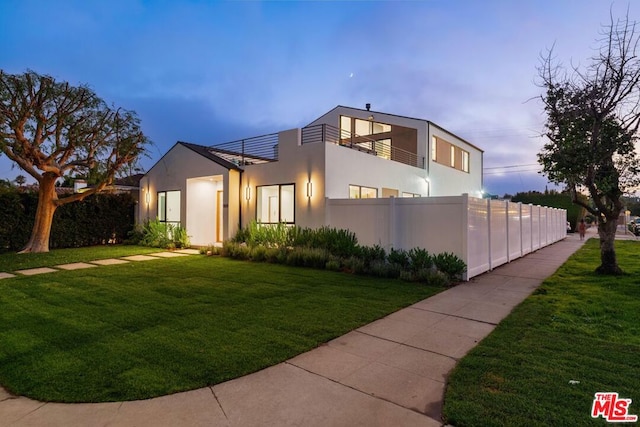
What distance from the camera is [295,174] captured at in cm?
1241

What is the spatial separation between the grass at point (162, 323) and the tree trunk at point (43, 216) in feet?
19.3

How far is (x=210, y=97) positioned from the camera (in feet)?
186

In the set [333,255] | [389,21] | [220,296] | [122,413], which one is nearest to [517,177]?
[389,21]

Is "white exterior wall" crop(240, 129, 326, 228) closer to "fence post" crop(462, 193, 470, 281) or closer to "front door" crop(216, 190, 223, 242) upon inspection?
"front door" crop(216, 190, 223, 242)

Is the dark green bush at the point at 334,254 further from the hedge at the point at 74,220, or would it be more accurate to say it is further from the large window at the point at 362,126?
the large window at the point at 362,126

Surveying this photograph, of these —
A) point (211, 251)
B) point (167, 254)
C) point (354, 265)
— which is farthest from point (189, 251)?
point (354, 265)

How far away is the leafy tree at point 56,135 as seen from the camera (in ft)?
37.6

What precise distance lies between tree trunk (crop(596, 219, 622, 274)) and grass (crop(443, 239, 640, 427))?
3.07 metres

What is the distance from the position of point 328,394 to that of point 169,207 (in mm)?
15495

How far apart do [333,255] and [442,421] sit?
7544 millimetres

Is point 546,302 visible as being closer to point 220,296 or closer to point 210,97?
point 220,296

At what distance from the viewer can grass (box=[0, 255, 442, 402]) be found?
3.26 m

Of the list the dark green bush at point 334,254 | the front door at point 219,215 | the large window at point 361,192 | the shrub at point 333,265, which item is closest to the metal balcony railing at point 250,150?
the front door at point 219,215

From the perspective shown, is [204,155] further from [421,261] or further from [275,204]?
[421,261]
